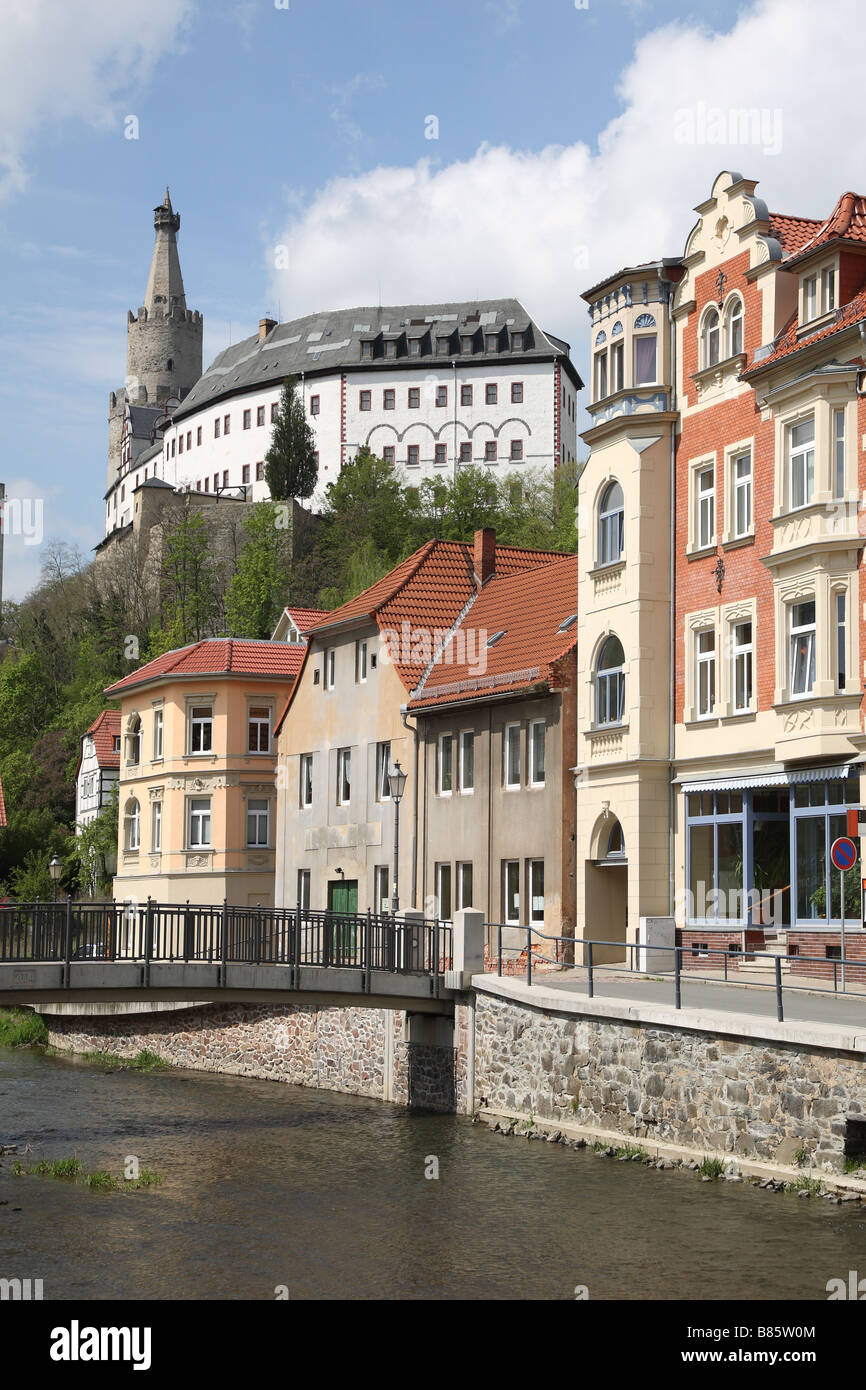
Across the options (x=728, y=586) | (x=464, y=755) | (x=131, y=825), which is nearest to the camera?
(x=728, y=586)

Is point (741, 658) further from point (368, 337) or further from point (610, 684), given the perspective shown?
point (368, 337)

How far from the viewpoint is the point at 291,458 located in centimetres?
10625

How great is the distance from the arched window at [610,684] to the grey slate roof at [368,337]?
76.4 metres

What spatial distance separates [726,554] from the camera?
3038cm

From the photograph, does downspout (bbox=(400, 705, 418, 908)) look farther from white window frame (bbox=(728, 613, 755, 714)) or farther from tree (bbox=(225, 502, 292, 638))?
tree (bbox=(225, 502, 292, 638))

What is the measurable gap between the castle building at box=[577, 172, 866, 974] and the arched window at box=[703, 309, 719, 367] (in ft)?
0.14

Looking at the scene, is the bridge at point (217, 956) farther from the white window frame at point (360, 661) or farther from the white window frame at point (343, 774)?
the white window frame at point (360, 661)

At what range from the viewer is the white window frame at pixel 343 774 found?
43375 millimetres

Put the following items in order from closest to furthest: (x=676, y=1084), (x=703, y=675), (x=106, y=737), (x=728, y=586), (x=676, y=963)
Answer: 1. (x=676, y=1084)
2. (x=676, y=963)
3. (x=728, y=586)
4. (x=703, y=675)
5. (x=106, y=737)

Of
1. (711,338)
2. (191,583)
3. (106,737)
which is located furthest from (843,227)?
(191,583)

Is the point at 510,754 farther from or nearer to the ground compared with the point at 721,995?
farther from the ground

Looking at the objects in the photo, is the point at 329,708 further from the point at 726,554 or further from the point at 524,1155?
the point at 524,1155

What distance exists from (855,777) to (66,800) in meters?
59.6

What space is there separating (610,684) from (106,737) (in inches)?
1673
